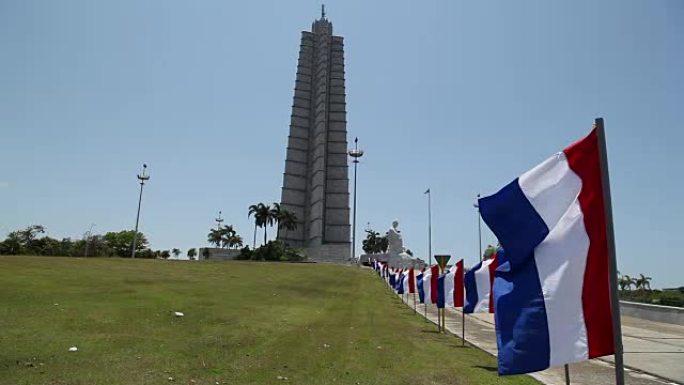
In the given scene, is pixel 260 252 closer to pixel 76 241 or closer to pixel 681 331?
pixel 76 241

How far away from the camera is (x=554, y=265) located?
461 cm

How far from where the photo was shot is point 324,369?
920 centimetres

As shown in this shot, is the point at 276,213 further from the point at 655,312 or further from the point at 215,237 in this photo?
the point at 655,312

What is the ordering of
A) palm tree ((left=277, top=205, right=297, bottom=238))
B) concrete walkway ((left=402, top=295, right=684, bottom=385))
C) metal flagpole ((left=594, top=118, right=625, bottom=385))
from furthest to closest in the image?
palm tree ((left=277, top=205, right=297, bottom=238)), concrete walkway ((left=402, top=295, right=684, bottom=385)), metal flagpole ((left=594, top=118, right=625, bottom=385))

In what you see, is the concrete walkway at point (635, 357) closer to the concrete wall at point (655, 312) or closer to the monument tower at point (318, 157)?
the concrete wall at point (655, 312)

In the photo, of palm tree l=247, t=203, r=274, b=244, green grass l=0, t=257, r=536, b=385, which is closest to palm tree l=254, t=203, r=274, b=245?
palm tree l=247, t=203, r=274, b=244

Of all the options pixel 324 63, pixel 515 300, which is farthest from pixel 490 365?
pixel 324 63

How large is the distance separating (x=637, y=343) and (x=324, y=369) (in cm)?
1098

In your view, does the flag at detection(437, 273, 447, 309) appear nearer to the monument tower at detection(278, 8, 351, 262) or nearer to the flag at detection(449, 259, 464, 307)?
the flag at detection(449, 259, 464, 307)

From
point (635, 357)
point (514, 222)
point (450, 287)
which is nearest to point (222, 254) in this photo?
point (450, 287)

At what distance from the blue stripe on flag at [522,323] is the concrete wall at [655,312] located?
2037 cm

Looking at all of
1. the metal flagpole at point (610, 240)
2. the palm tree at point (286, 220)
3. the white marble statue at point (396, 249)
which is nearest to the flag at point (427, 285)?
the metal flagpole at point (610, 240)

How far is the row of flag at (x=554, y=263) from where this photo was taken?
4.46 metres

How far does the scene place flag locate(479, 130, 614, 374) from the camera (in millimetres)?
4465
